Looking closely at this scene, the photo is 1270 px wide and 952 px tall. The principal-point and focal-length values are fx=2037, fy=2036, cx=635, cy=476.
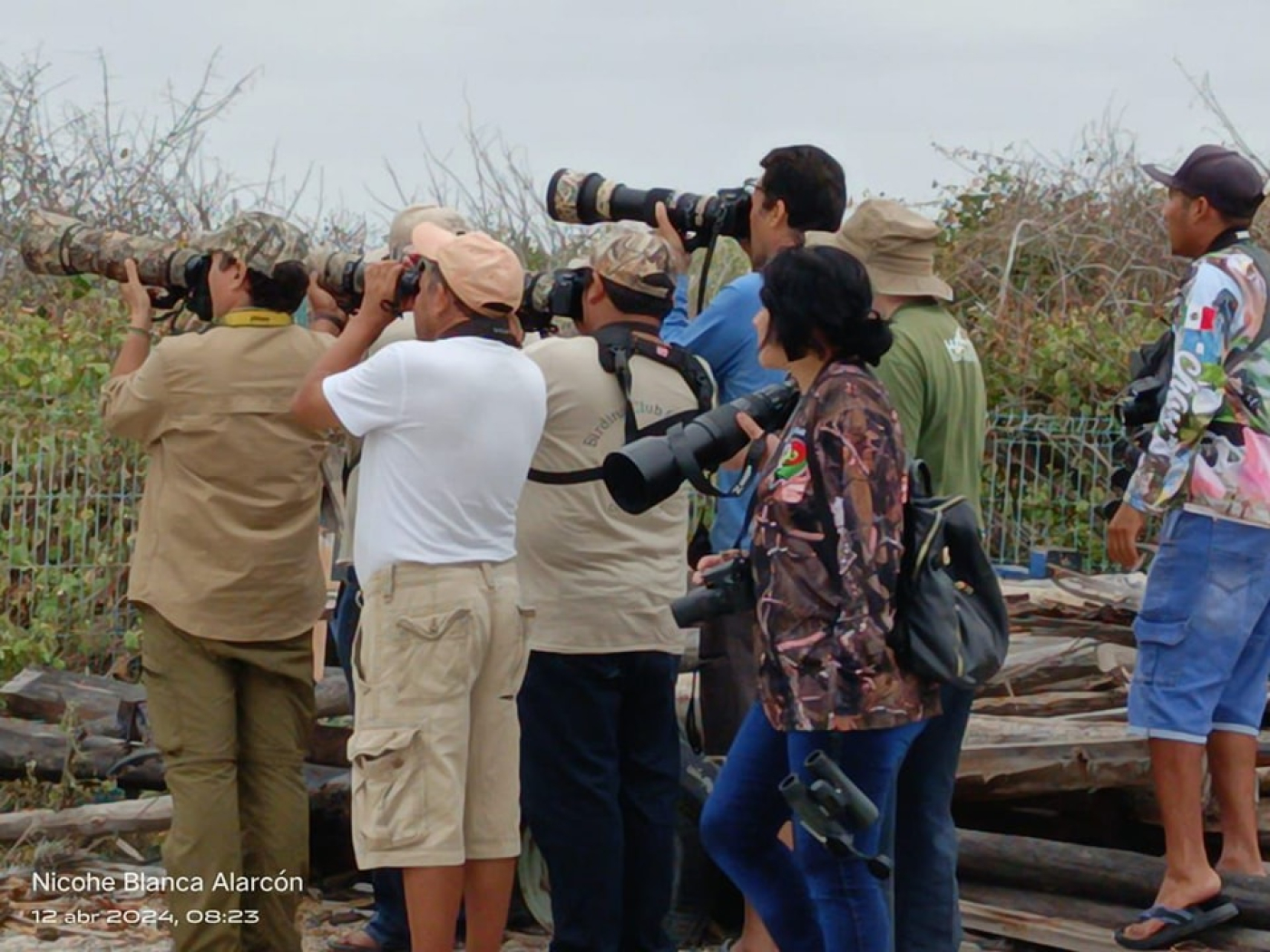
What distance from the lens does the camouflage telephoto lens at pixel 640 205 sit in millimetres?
5898

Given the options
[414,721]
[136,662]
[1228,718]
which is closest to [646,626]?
[414,721]

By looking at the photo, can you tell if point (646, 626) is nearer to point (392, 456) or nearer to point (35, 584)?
point (392, 456)

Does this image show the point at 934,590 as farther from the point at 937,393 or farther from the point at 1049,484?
the point at 1049,484

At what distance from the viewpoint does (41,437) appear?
8.88 m

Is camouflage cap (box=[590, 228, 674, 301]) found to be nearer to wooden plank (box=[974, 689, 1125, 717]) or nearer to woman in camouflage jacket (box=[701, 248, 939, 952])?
woman in camouflage jacket (box=[701, 248, 939, 952])

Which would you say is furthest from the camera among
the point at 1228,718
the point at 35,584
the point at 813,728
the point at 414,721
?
the point at 35,584

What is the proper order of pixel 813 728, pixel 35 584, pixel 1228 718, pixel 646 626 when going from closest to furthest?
pixel 813 728
pixel 646 626
pixel 1228 718
pixel 35 584

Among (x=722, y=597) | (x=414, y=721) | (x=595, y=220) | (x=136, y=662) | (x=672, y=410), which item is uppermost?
(x=595, y=220)

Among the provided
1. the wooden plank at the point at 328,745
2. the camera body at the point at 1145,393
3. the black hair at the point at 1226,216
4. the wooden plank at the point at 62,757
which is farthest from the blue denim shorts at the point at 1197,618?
the wooden plank at the point at 62,757

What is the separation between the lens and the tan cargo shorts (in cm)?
507

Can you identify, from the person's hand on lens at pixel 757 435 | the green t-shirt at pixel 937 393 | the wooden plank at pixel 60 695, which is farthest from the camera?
the wooden plank at pixel 60 695

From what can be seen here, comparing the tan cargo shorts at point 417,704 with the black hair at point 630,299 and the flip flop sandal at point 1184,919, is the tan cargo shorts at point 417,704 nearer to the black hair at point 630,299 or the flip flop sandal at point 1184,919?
the black hair at point 630,299

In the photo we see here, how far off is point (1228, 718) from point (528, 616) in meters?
2.18

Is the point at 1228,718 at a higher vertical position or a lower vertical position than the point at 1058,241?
lower
